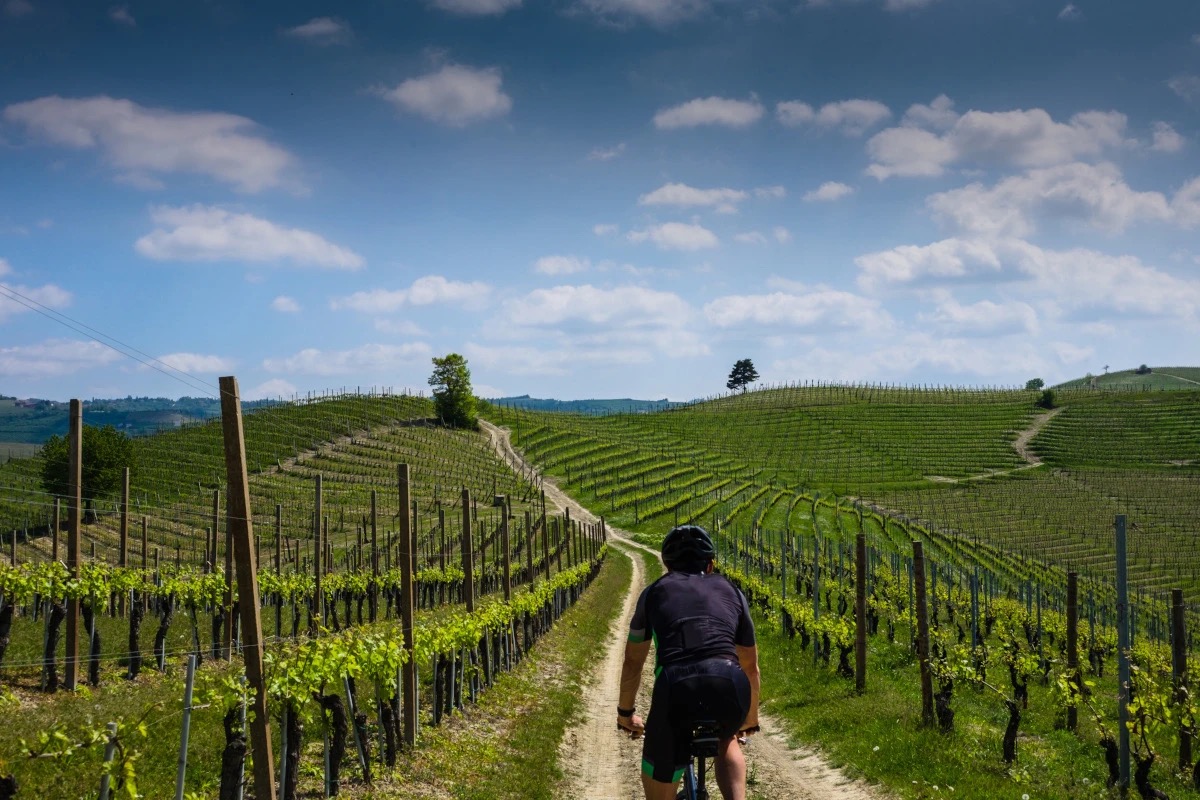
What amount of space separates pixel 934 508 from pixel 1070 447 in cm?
4688

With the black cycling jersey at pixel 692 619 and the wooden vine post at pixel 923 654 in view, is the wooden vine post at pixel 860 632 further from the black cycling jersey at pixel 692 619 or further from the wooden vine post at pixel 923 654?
the black cycling jersey at pixel 692 619

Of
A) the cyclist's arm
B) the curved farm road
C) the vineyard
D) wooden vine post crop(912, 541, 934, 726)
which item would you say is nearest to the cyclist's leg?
the cyclist's arm

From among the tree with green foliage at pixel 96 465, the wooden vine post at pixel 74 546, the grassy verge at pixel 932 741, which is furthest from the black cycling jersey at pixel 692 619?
the tree with green foliage at pixel 96 465

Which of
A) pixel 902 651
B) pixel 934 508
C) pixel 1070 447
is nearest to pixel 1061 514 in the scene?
pixel 934 508

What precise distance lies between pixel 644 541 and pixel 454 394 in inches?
2012

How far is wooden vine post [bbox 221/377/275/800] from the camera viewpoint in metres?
8.69

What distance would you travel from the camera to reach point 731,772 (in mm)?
5281

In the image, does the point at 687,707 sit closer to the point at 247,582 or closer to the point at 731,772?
the point at 731,772

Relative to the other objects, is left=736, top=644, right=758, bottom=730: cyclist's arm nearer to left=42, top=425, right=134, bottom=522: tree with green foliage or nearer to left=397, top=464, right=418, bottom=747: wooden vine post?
left=397, top=464, right=418, bottom=747: wooden vine post

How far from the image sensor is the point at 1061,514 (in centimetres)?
8544

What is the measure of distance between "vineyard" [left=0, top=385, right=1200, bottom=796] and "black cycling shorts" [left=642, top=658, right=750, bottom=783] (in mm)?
4594

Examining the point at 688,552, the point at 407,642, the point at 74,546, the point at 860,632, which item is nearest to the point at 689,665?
the point at 688,552

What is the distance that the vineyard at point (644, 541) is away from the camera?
39.9 feet

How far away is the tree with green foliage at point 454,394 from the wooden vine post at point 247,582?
102232 mm
